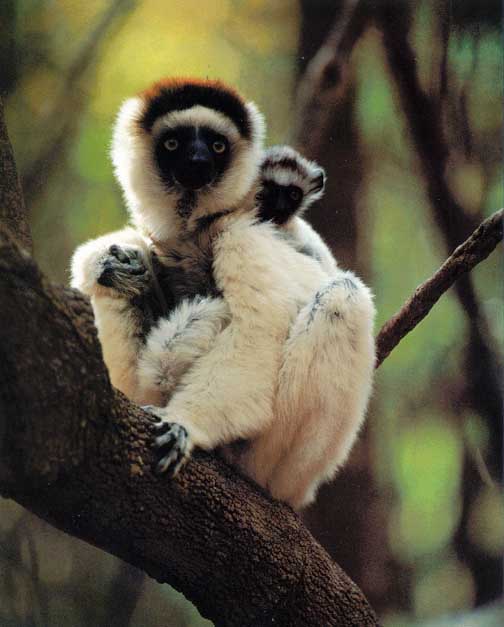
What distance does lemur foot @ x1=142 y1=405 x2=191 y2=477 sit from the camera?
2.16 m

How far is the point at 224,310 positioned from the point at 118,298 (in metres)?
0.43

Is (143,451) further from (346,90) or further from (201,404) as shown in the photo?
(346,90)

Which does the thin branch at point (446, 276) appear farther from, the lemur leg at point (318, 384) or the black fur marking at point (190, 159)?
the black fur marking at point (190, 159)

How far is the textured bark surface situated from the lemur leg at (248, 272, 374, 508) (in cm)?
14

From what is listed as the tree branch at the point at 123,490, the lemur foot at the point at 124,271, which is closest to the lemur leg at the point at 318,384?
the tree branch at the point at 123,490

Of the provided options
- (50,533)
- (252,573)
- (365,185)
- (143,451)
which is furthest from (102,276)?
(365,185)

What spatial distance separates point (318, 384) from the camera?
2.54 metres

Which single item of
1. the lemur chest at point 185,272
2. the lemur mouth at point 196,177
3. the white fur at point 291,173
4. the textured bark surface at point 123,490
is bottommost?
the textured bark surface at point 123,490

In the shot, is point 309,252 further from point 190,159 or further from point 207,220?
point 190,159

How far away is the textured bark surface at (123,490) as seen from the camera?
177 centimetres

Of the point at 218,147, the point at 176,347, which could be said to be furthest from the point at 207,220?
the point at 176,347

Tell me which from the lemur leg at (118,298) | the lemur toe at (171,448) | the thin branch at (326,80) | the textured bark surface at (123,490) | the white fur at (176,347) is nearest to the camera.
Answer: the textured bark surface at (123,490)

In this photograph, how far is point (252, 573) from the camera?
94.7 inches

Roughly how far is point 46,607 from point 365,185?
8.35 ft
